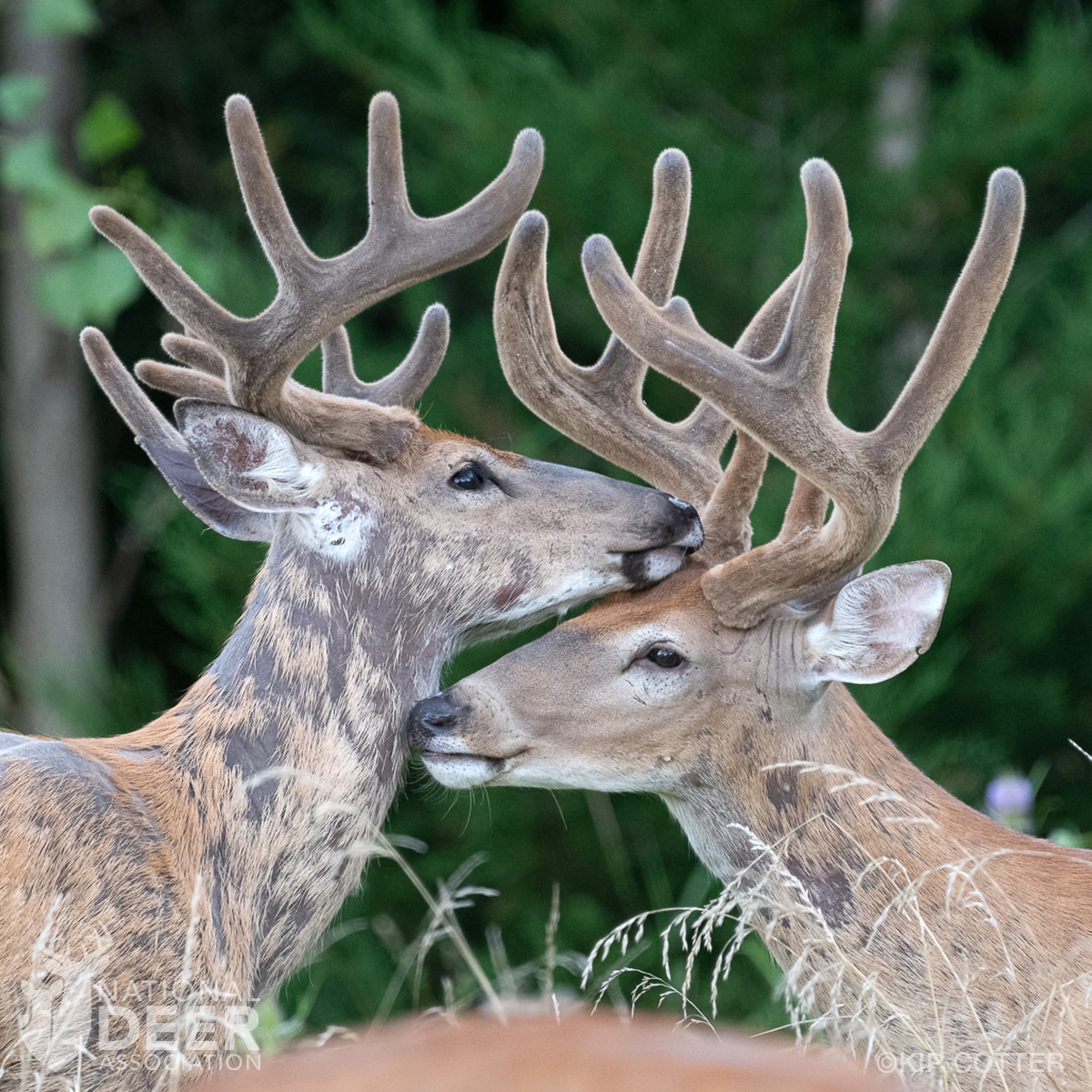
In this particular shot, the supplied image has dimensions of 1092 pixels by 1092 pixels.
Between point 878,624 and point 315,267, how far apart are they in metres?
1.16

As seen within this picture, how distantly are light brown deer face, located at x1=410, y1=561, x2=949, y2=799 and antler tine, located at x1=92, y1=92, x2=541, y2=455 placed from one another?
0.53 metres

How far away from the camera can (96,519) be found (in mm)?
7285

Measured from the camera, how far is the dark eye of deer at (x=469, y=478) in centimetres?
299

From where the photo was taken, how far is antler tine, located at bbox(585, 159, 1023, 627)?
8.77 ft

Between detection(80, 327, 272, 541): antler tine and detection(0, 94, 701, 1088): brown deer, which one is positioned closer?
detection(0, 94, 701, 1088): brown deer

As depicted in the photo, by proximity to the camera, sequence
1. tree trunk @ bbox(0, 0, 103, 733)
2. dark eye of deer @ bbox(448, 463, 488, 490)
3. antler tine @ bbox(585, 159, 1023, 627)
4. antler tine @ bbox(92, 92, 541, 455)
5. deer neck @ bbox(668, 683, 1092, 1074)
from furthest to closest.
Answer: tree trunk @ bbox(0, 0, 103, 733), dark eye of deer @ bbox(448, 463, 488, 490), antler tine @ bbox(92, 92, 541, 455), antler tine @ bbox(585, 159, 1023, 627), deer neck @ bbox(668, 683, 1092, 1074)

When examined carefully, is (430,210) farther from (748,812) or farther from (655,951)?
(748,812)

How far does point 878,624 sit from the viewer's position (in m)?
2.76

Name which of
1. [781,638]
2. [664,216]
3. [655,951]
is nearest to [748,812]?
[781,638]

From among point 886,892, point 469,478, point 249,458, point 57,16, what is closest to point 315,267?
point 249,458

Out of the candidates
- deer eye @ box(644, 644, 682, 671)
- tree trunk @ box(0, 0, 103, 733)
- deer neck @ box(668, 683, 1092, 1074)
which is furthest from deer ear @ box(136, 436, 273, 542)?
tree trunk @ box(0, 0, 103, 733)

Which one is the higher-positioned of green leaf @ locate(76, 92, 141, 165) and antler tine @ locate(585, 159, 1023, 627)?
green leaf @ locate(76, 92, 141, 165)

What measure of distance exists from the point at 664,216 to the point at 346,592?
1.08 metres

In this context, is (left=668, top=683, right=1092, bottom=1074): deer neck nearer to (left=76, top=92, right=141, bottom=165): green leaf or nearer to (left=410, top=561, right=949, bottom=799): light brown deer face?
(left=410, top=561, right=949, bottom=799): light brown deer face
